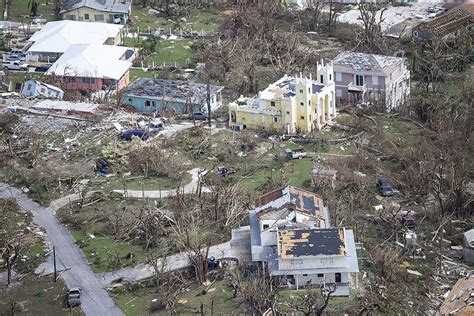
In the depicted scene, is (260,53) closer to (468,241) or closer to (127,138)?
(127,138)

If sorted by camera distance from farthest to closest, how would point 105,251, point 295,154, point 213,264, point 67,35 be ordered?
point 67,35, point 295,154, point 105,251, point 213,264

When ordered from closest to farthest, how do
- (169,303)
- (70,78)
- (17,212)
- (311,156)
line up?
1. (169,303)
2. (17,212)
3. (311,156)
4. (70,78)

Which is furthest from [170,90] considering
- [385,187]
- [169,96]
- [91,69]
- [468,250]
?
[468,250]

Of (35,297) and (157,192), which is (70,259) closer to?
(35,297)

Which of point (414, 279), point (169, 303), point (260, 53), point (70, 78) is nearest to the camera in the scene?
point (169, 303)

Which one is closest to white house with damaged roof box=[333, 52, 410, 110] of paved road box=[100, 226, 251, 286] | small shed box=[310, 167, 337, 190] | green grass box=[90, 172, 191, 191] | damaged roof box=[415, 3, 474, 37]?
small shed box=[310, 167, 337, 190]

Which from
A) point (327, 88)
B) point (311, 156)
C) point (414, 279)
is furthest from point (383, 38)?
point (414, 279)

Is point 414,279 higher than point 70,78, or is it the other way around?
point 70,78
